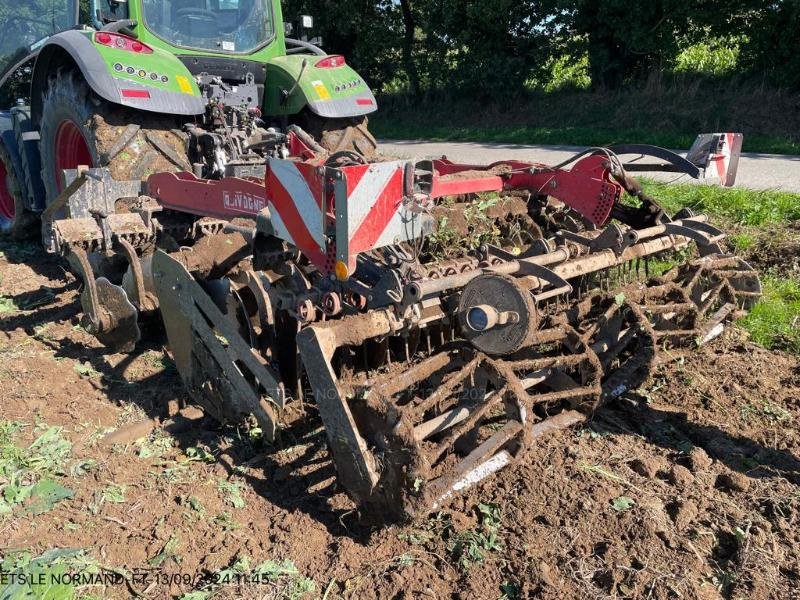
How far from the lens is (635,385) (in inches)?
128

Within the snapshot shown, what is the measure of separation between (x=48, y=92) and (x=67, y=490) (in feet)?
11.2

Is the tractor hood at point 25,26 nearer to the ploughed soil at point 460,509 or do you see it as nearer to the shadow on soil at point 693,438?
the ploughed soil at point 460,509

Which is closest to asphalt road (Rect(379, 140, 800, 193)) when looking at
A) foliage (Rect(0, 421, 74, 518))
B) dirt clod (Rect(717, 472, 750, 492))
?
dirt clod (Rect(717, 472, 750, 492))

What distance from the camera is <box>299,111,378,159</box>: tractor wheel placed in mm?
5137

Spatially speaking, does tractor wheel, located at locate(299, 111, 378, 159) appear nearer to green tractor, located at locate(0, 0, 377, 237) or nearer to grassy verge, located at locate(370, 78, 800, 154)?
green tractor, located at locate(0, 0, 377, 237)

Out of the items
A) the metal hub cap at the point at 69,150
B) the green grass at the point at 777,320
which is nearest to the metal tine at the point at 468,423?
the green grass at the point at 777,320

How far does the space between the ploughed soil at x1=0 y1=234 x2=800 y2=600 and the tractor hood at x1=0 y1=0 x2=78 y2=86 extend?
11.4 feet

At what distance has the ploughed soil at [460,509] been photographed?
7.29 feet

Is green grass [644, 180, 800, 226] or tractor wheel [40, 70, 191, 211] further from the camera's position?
green grass [644, 180, 800, 226]

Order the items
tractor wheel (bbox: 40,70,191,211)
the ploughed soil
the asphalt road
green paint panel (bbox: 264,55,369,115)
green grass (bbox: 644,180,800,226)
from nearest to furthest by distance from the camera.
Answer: the ploughed soil
tractor wheel (bbox: 40,70,191,211)
green paint panel (bbox: 264,55,369,115)
green grass (bbox: 644,180,800,226)
the asphalt road

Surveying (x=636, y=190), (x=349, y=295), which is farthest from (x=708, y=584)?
(x=636, y=190)

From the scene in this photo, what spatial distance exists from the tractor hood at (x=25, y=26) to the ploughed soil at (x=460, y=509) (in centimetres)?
348

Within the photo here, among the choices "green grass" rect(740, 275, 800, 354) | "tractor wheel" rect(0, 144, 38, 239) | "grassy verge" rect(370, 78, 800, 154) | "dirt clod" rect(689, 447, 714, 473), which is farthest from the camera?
"grassy verge" rect(370, 78, 800, 154)

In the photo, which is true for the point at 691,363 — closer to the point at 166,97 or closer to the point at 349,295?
the point at 349,295
